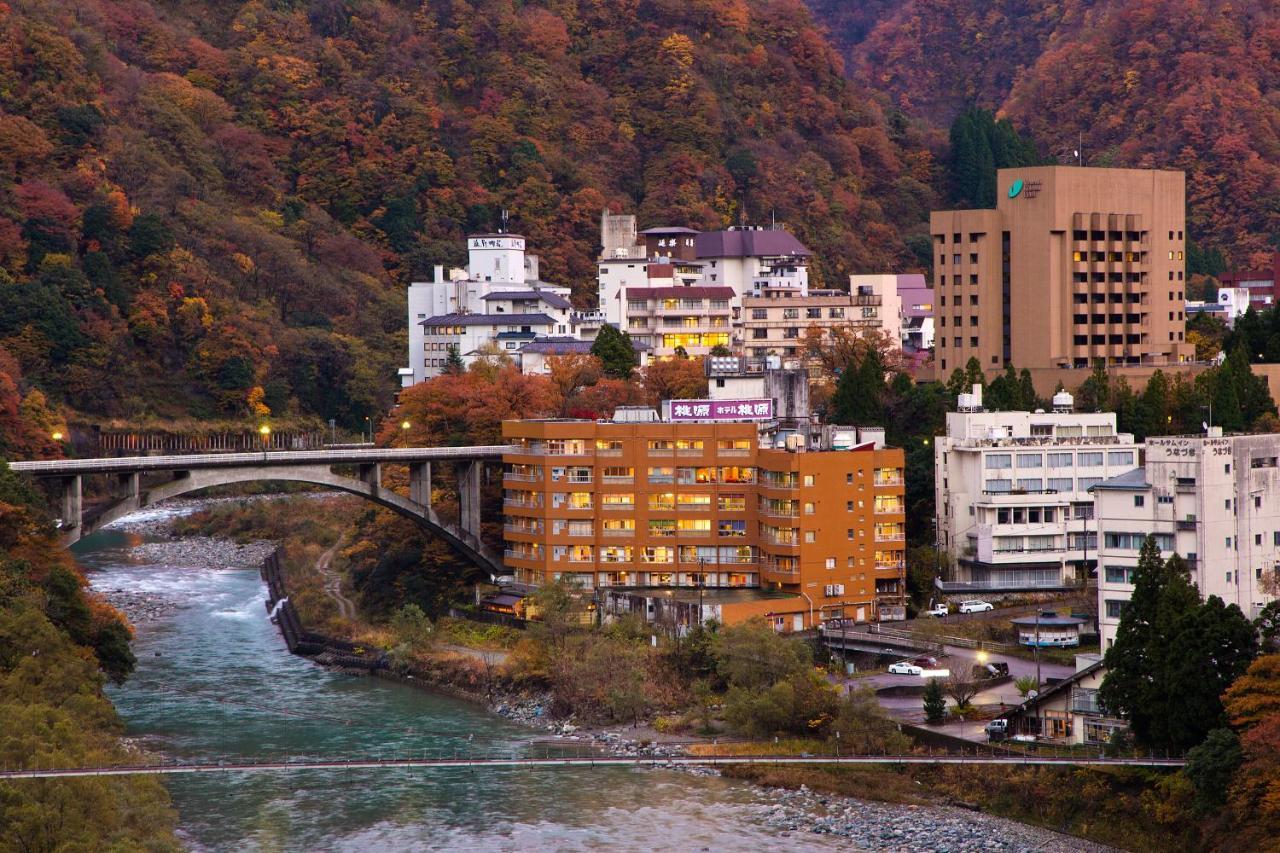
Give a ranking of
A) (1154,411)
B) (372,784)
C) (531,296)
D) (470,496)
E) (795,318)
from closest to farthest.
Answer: (372,784), (470,496), (1154,411), (795,318), (531,296)

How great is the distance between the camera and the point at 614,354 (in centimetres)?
6444

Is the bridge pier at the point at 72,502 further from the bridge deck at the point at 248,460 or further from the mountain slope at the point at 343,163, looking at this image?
the mountain slope at the point at 343,163

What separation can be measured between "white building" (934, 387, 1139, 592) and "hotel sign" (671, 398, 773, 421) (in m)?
5.00

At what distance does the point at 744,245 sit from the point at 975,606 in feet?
130

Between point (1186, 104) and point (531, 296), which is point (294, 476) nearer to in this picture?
point (531, 296)

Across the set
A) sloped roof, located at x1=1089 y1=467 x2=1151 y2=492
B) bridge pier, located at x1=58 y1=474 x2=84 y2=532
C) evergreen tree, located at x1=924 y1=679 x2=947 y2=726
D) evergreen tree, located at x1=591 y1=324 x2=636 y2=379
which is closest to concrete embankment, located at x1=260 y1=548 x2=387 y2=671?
bridge pier, located at x1=58 y1=474 x2=84 y2=532

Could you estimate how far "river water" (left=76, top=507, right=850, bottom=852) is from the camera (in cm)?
3231

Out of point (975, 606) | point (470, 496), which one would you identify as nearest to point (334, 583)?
point (470, 496)

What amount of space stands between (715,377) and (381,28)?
59.6 meters

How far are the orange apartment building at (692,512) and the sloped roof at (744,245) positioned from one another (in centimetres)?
3595

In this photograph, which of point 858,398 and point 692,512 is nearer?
point 692,512

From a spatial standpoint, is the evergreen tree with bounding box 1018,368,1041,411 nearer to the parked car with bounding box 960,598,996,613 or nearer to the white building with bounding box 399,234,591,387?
the parked car with bounding box 960,598,996,613

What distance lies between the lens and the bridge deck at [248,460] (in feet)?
146

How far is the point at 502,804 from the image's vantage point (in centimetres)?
3462
